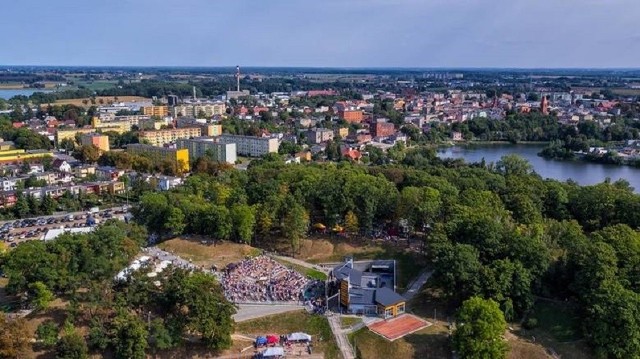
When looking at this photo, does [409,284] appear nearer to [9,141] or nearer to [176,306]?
[176,306]

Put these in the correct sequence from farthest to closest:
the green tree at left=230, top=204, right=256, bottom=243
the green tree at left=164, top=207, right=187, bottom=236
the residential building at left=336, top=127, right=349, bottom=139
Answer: the residential building at left=336, top=127, right=349, bottom=139 → the green tree at left=164, top=207, right=187, bottom=236 → the green tree at left=230, top=204, right=256, bottom=243

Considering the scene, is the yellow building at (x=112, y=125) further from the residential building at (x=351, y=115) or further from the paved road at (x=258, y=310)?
the paved road at (x=258, y=310)

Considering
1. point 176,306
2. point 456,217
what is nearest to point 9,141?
point 176,306

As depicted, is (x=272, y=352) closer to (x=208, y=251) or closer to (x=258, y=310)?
(x=258, y=310)

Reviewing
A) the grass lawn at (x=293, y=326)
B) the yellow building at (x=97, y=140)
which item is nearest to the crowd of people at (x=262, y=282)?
the grass lawn at (x=293, y=326)

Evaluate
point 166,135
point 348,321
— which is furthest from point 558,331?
point 166,135

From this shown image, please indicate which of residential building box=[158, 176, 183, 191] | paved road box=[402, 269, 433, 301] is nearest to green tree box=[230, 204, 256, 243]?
paved road box=[402, 269, 433, 301]

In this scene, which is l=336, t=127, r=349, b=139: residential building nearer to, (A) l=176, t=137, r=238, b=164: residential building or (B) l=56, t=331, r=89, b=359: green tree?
(A) l=176, t=137, r=238, b=164: residential building
